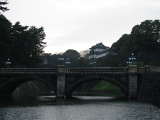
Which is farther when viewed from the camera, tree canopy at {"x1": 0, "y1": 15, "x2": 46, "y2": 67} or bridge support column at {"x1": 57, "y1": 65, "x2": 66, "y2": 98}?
tree canopy at {"x1": 0, "y1": 15, "x2": 46, "y2": 67}

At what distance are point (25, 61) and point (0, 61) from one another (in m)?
14.1

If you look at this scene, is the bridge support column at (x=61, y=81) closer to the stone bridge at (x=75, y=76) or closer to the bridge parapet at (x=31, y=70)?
the stone bridge at (x=75, y=76)

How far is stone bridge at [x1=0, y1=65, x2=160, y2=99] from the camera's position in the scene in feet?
212

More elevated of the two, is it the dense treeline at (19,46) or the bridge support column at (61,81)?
the dense treeline at (19,46)

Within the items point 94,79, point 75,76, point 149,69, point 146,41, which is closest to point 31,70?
point 75,76

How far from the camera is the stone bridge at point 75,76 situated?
64.6 m

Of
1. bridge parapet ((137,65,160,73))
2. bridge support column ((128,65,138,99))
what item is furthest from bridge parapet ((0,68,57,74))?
bridge parapet ((137,65,160,73))

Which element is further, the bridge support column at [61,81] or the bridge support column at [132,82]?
the bridge support column at [61,81]

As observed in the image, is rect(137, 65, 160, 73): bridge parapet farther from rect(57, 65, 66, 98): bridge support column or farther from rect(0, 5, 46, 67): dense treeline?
rect(0, 5, 46, 67): dense treeline

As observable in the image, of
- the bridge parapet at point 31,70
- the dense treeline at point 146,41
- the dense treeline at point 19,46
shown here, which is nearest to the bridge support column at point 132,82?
the bridge parapet at point 31,70

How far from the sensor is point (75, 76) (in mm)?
68188

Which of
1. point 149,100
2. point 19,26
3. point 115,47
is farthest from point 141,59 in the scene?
point 149,100

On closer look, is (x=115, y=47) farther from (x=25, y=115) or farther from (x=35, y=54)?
(x=25, y=115)

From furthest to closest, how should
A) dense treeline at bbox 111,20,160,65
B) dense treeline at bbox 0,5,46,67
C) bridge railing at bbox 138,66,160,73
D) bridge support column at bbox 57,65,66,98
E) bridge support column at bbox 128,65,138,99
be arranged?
1. dense treeline at bbox 111,20,160,65
2. dense treeline at bbox 0,5,46,67
3. bridge support column at bbox 57,65,66,98
4. bridge support column at bbox 128,65,138,99
5. bridge railing at bbox 138,66,160,73
